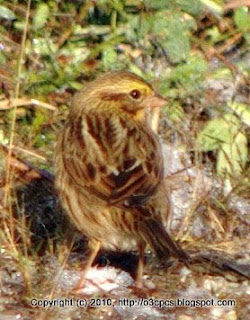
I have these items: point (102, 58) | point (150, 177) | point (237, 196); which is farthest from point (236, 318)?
point (102, 58)

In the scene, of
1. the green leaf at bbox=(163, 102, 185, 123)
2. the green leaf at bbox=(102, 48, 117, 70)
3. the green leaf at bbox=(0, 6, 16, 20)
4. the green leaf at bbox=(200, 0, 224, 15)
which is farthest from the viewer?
the green leaf at bbox=(200, 0, 224, 15)

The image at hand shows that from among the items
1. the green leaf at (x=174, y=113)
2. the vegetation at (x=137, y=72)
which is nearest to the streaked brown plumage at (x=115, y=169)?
the vegetation at (x=137, y=72)

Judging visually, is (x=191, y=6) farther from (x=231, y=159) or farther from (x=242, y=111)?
(x=231, y=159)

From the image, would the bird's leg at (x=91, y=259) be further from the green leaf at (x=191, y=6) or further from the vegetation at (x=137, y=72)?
the green leaf at (x=191, y=6)

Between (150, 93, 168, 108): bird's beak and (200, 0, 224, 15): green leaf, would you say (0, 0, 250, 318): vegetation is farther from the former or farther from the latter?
(150, 93, 168, 108): bird's beak

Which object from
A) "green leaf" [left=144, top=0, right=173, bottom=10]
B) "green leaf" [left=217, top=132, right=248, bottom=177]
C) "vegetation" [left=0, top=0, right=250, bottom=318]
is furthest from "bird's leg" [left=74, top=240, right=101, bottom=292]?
"green leaf" [left=144, top=0, right=173, bottom=10]

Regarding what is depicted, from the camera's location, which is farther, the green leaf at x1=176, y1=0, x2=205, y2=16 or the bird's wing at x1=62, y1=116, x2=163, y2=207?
the green leaf at x1=176, y1=0, x2=205, y2=16

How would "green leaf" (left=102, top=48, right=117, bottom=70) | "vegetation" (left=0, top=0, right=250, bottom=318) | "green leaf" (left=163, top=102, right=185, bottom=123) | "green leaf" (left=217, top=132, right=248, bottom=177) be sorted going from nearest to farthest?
"vegetation" (left=0, top=0, right=250, bottom=318)
"green leaf" (left=217, top=132, right=248, bottom=177)
"green leaf" (left=163, top=102, right=185, bottom=123)
"green leaf" (left=102, top=48, right=117, bottom=70)
